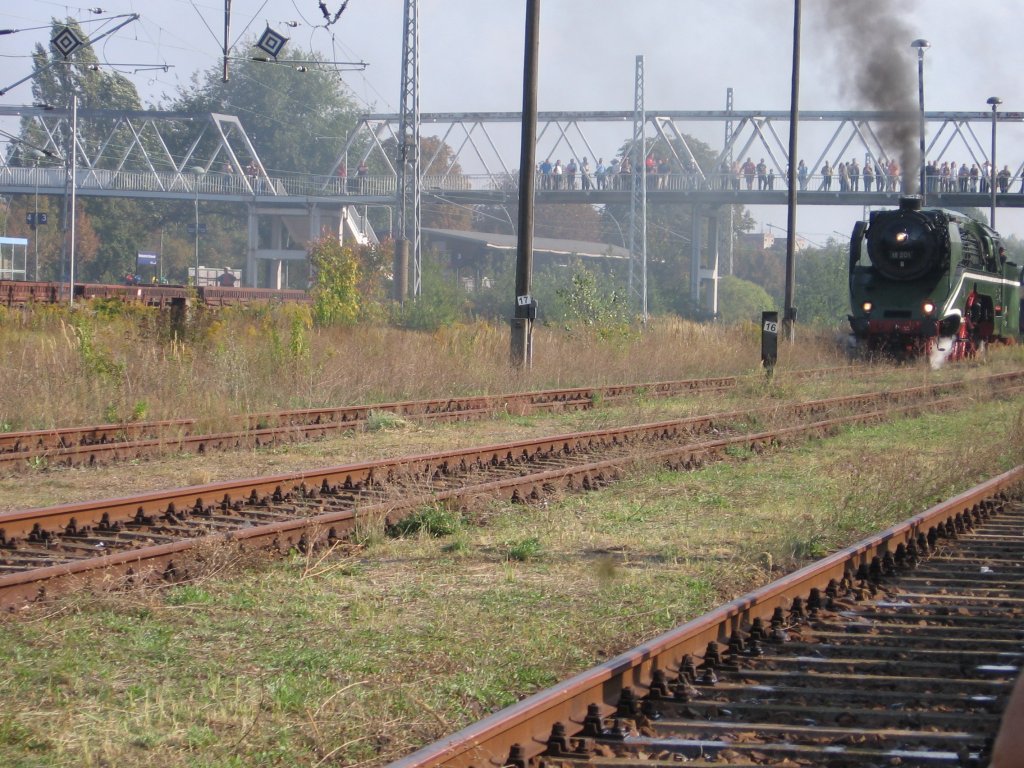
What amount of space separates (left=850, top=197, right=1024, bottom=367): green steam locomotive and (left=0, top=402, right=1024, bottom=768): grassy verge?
16.6 m

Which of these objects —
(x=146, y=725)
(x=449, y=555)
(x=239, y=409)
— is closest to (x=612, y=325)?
(x=239, y=409)

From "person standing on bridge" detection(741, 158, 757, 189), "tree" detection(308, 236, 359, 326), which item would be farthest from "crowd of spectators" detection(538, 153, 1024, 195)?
"tree" detection(308, 236, 359, 326)

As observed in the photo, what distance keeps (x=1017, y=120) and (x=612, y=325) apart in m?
30.5

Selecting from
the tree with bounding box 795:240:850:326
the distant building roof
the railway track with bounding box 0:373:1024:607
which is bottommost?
the railway track with bounding box 0:373:1024:607

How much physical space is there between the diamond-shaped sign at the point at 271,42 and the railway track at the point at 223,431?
12033 mm

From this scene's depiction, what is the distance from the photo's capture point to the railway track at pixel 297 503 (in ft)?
23.3

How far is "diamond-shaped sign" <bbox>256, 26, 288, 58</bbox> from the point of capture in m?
26.0

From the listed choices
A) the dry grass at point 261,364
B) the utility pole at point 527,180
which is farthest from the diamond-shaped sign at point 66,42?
the utility pole at point 527,180

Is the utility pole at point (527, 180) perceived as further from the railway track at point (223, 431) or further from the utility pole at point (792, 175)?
the utility pole at point (792, 175)

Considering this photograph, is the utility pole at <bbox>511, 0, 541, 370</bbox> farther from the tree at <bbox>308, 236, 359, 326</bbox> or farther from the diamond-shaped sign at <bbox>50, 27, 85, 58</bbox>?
the diamond-shaped sign at <bbox>50, 27, 85, 58</bbox>

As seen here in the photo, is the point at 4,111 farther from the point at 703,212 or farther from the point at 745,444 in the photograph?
the point at 745,444

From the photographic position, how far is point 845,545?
27.0 feet

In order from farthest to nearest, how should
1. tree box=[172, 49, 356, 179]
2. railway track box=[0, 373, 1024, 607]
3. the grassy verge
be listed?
1. tree box=[172, 49, 356, 179]
2. railway track box=[0, 373, 1024, 607]
3. the grassy verge

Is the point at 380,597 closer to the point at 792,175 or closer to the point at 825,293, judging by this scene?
the point at 792,175
